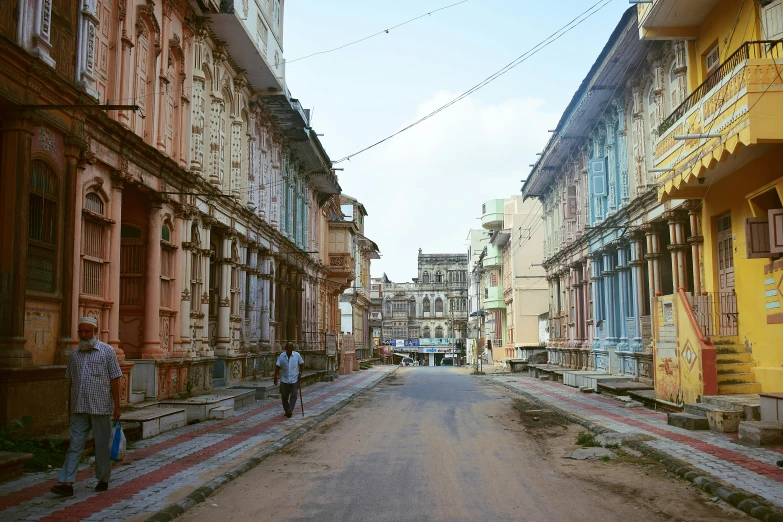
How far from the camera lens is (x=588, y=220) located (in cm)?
2748

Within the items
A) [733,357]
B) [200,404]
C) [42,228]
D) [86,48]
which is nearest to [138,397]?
[200,404]

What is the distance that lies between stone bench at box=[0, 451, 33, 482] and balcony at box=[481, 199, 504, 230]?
162 ft

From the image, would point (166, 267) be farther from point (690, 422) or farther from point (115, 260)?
point (690, 422)

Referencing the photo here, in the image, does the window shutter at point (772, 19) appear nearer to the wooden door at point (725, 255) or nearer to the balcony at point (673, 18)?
the balcony at point (673, 18)

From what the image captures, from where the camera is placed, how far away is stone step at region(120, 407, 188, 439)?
37.8 ft

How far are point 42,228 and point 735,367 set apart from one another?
41.9ft

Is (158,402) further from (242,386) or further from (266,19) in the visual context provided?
(266,19)

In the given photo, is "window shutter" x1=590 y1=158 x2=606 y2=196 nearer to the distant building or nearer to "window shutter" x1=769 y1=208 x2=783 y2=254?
"window shutter" x1=769 y1=208 x2=783 y2=254

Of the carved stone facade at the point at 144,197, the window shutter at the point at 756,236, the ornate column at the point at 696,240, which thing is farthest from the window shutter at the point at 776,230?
the carved stone facade at the point at 144,197

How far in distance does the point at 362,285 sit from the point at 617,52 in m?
43.4

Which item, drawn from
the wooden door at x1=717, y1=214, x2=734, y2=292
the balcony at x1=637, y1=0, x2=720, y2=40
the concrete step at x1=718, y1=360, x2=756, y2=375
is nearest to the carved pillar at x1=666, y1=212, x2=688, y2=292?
the wooden door at x1=717, y1=214, x2=734, y2=292

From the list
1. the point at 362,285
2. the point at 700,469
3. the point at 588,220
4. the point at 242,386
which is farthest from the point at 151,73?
the point at 362,285

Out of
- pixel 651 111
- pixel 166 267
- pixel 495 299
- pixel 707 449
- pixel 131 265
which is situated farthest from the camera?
pixel 495 299

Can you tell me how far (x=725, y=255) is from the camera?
15.9m
